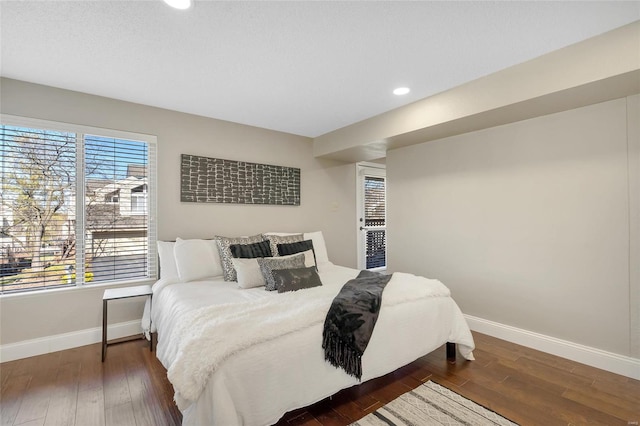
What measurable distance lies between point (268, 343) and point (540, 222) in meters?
2.72

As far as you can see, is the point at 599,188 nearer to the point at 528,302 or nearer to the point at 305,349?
the point at 528,302

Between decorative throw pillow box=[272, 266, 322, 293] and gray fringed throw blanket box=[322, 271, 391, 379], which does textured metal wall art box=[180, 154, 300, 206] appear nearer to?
decorative throw pillow box=[272, 266, 322, 293]

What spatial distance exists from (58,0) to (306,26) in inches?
54.8

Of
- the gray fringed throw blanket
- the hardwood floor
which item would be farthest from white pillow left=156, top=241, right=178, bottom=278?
the gray fringed throw blanket

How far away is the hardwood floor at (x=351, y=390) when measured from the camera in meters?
1.80

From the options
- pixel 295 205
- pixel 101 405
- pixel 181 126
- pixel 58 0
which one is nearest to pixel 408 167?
pixel 295 205

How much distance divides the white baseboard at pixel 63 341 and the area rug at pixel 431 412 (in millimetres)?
2550

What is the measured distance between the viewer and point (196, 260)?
2.89 meters

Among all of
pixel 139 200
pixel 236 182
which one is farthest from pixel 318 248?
pixel 139 200

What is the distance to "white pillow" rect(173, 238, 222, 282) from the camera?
2.81m

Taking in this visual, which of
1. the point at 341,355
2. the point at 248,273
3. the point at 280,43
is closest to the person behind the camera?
the point at 341,355

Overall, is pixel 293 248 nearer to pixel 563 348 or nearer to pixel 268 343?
pixel 268 343

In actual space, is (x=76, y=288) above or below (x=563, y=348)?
above

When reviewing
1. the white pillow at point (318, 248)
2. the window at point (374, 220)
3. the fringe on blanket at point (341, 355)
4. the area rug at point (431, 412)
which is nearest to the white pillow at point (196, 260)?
the white pillow at point (318, 248)
